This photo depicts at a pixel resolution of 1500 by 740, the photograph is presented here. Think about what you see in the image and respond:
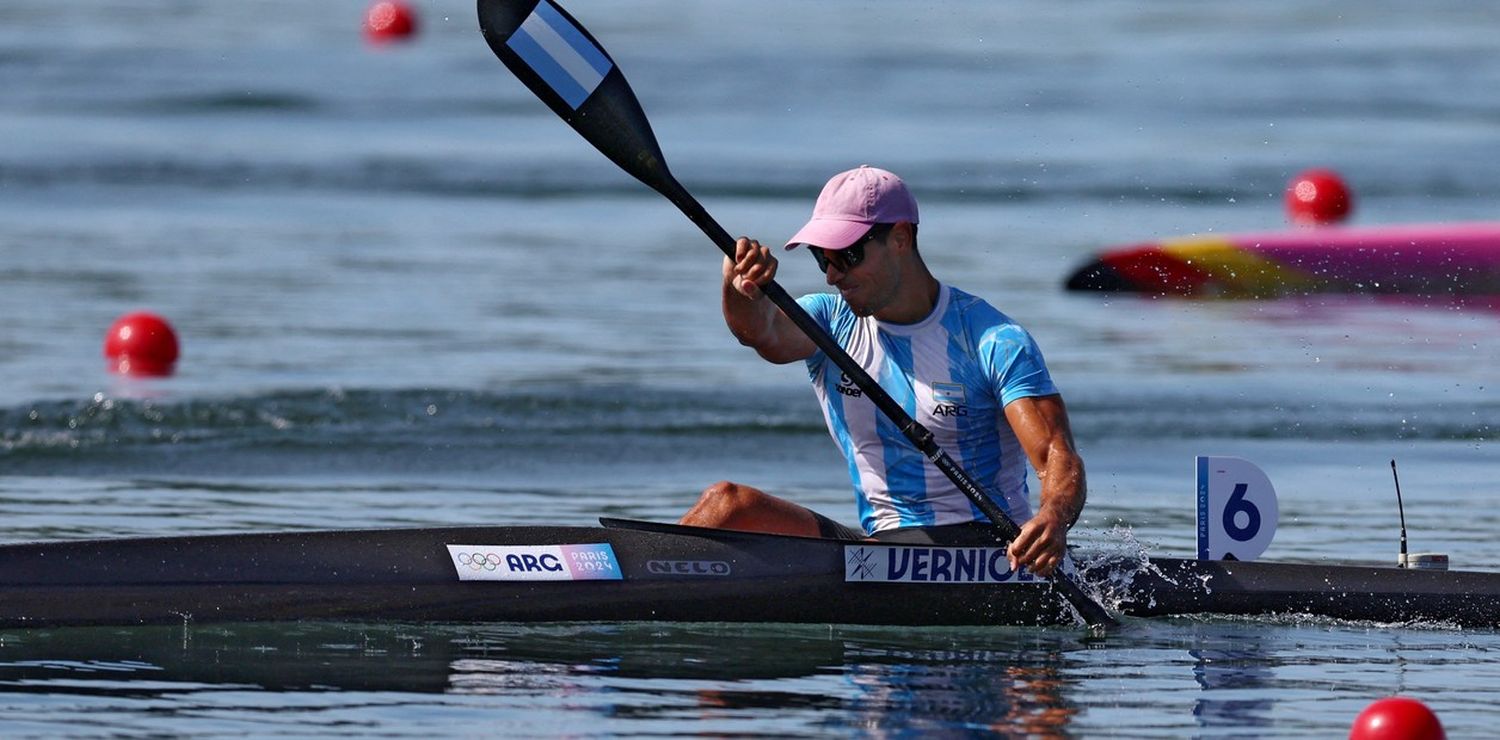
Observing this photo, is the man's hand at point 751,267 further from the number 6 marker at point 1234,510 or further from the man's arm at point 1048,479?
the number 6 marker at point 1234,510

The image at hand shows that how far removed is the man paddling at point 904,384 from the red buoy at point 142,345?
254 inches

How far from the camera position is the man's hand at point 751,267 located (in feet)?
20.7

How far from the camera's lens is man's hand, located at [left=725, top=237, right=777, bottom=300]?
6.31 metres

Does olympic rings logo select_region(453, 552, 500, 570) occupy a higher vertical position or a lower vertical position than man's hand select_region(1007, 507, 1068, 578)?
lower

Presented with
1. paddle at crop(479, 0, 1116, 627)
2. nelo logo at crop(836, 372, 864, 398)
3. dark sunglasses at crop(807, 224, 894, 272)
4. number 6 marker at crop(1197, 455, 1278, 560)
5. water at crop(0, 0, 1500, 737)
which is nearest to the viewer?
water at crop(0, 0, 1500, 737)

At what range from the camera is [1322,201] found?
1966 cm

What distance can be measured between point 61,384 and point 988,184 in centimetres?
1101

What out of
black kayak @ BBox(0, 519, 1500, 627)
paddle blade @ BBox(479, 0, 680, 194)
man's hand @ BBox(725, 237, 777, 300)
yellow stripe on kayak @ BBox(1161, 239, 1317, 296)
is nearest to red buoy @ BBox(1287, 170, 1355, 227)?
yellow stripe on kayak @ BBox(1161, 239, 1317, 296)

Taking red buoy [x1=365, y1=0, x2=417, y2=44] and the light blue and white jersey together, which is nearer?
the light blue and white jersey

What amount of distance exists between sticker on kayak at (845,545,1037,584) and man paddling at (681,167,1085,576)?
5cm

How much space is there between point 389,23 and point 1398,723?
29.5 m

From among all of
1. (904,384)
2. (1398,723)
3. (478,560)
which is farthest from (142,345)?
(1398,723)

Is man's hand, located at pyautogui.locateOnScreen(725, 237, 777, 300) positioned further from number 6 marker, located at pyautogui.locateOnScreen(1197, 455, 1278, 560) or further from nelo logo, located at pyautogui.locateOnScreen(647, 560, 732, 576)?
number 6 marker, located at pyautogui.locateOnScreen(1197, 455, 1278, 560)

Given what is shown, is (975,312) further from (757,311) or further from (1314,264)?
(1314,264)
